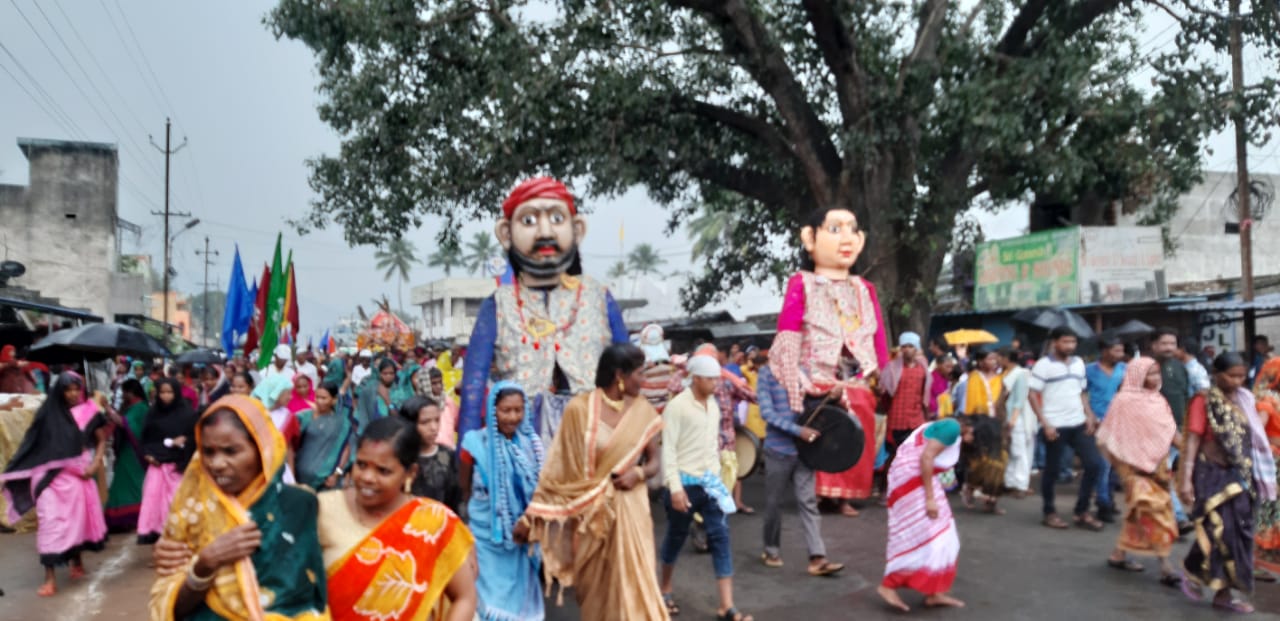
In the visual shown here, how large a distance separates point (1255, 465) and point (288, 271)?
38.3ft

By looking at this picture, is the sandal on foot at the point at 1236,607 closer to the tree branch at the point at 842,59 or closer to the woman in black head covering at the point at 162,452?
the woman in black head covering at the point at 162,452

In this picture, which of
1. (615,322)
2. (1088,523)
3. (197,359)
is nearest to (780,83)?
(1088,523)

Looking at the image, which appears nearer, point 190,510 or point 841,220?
point 190,510

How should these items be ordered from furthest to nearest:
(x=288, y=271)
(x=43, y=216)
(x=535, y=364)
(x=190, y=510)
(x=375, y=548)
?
1. (x=43, y=216)
2. (x=288, y=271)
3. (x=535, y=364)
4. (x=375, y=548)
5. (x=190, y=510)

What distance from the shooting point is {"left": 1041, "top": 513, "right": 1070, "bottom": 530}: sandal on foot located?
808cm

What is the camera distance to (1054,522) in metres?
8.12

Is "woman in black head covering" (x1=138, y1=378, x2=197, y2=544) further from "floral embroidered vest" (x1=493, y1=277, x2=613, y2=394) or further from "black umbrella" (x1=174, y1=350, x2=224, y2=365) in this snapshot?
"black umbrella" (x1=174, y1=350, x2=224, y2=365)

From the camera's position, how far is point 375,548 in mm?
2848

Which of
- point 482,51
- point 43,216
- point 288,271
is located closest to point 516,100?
point 482,51

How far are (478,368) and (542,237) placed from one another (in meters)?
0.80

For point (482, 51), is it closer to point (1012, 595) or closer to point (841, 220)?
point (841, 220)

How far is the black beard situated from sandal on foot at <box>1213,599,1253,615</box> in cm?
408

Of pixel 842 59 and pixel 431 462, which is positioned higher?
pixel 842 59

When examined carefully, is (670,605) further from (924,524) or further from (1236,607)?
(1236,607)
